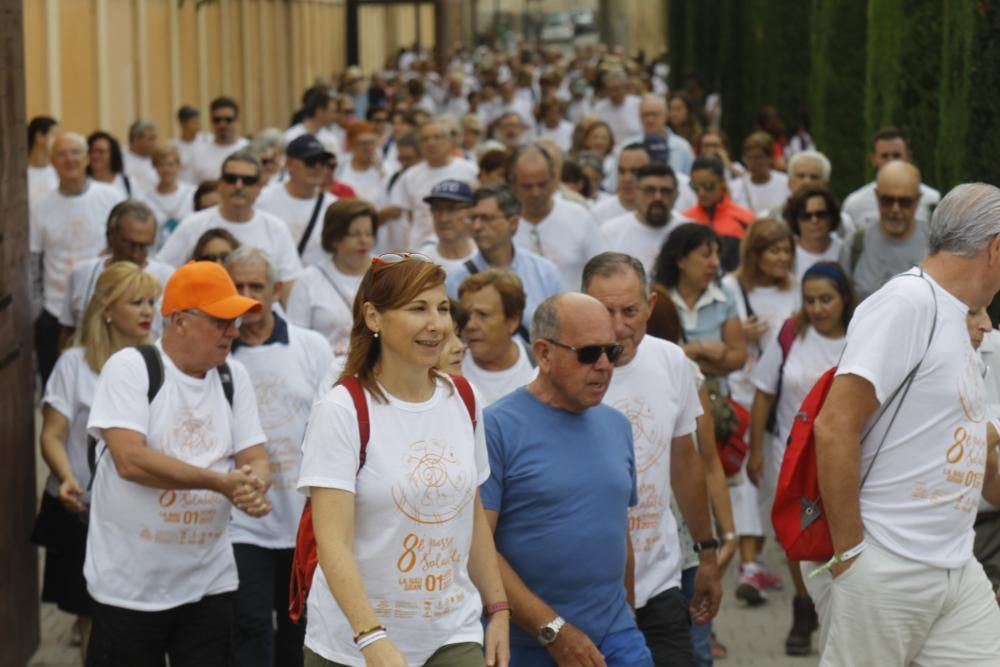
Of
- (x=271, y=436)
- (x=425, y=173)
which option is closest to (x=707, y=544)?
(x=271, y=436)

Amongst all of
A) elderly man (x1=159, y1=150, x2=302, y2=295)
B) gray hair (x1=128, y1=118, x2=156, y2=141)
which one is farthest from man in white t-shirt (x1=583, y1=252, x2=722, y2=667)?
gray hair (x1=128, y1=118, x2=156, y2=141)

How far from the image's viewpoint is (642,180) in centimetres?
1098

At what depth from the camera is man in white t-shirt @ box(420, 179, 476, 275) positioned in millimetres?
9352

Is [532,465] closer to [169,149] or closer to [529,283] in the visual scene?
[529,283]

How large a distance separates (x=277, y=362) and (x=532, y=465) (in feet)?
7.36

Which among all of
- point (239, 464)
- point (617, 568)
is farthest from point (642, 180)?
point (617, 568)

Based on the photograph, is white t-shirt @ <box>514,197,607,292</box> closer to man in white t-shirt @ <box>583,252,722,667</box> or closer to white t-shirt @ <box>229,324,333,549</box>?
white t-shirt @ <box>229,324,333,549</box>

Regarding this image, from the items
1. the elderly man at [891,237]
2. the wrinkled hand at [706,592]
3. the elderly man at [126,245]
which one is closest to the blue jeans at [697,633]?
the wrinkled hand at [706,592]

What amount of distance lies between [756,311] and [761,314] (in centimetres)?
3

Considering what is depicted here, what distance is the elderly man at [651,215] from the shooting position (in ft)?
35.8

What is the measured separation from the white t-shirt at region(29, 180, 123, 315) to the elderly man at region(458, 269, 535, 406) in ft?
18.5

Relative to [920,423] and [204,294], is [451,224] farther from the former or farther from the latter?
[920,423]

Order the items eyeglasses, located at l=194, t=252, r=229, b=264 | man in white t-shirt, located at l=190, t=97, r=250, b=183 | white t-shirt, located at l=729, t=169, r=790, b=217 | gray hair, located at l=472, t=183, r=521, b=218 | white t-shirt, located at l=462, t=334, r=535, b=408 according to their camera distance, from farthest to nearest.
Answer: man in white t-shirt, located at l=190, t=97, r=250, b=183 < white t-shirt, located at l=729, t=169, r=790, b=217 < gray hair, located at l=472, t=183, r=521, b=218 < eyeglasses, located at l=194, t=252, r=229, b=264 < white t-shirt, located at l=462, t=334, r=535, b=408

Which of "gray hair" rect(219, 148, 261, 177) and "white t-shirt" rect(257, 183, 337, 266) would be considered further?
"white t-shirt" rect(257, 183, 337, 266)
